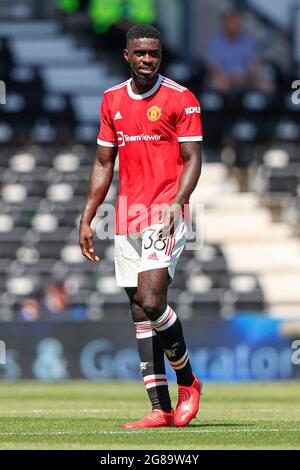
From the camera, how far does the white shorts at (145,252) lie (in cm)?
840

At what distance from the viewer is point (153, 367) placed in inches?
344

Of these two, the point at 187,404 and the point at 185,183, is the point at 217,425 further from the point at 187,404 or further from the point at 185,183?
the point at 185,183

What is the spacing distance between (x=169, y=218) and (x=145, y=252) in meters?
0.26

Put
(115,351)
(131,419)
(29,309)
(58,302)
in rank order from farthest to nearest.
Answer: (58,302) → (29,309) → (115,351) → (131,419)

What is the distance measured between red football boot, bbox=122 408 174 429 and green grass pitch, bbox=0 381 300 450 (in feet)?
0.38

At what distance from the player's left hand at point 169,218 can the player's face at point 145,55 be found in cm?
81

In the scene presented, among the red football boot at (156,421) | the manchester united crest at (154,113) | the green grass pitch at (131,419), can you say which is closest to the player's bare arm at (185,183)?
the manchester united crest at (154,113)

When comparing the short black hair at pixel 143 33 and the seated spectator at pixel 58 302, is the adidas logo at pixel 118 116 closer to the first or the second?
the short black hair at pixel 143 33

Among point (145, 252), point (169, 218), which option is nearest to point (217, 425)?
point (145, 252)

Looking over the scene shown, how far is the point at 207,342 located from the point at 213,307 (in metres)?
2.05

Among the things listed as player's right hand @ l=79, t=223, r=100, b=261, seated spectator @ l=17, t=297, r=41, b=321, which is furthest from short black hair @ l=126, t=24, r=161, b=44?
seated spectator @ l=17, t=297, r=41, b=321

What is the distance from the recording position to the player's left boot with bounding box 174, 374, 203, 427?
8.55m

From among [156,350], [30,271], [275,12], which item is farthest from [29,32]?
[156,350]

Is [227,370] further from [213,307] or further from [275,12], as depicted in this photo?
[275,12]
